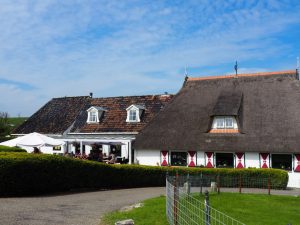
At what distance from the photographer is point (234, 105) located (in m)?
32.5

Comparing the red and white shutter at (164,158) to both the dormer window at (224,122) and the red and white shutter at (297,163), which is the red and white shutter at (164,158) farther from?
the red and white shutter at (297,163)

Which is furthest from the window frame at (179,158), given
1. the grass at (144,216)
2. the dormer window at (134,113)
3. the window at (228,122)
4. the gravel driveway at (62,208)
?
the grass at (144,216)

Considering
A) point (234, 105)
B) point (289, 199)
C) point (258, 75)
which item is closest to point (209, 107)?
point (234, 105)

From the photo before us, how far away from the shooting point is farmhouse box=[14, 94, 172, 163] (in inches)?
1447

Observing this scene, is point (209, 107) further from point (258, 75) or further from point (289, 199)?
point (289, 199)

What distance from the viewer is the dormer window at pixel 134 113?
3730cm

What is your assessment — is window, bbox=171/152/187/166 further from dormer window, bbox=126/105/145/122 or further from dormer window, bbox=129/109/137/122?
dormer window, bbox=129/109/137/122

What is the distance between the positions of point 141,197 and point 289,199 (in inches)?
288

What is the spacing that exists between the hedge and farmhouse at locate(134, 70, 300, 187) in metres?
2.98

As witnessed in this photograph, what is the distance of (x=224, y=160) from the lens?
3109 centimetres

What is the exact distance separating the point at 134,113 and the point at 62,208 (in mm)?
22879

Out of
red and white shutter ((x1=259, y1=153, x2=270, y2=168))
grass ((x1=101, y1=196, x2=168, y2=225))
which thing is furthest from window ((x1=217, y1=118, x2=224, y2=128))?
grass ((x1=101, y1=196, x2=168, y2=225))

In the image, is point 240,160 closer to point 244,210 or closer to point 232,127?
point 232,127

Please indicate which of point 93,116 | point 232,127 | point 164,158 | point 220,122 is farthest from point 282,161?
point 93,116
